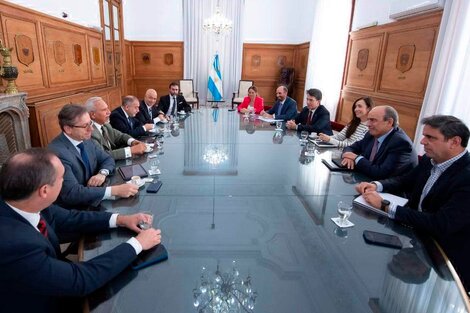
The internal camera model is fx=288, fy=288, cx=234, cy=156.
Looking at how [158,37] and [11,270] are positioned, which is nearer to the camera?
[11,270]

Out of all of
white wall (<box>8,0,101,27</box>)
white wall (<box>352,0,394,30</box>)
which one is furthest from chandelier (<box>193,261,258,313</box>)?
white wall (<box>352,0,394,30</box>)

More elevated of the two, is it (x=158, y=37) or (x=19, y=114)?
(x=158, y=37)

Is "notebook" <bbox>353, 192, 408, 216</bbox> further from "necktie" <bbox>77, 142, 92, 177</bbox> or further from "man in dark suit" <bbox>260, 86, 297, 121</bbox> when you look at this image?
"man in dark suit" <bbox>260, 86, 297, 121</bbox>

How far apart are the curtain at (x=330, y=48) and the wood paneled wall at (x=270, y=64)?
3.70 feet

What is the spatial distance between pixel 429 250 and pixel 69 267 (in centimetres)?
129

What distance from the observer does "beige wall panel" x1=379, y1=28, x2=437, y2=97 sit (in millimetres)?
3597

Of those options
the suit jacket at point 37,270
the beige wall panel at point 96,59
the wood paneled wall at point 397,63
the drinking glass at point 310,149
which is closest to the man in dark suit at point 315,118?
the drinking glass at point 310,149

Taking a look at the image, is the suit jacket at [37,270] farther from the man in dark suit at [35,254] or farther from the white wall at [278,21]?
the white wall at [278,21]

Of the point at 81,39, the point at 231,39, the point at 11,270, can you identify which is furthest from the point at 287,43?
the point at 11,270

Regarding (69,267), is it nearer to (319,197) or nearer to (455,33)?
(319,197)

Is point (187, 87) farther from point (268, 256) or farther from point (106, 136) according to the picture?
point (268, 256)

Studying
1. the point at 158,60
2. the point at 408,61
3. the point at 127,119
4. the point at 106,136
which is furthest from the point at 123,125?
the point at 158,60

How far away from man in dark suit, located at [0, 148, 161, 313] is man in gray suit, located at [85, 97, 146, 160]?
1220mm

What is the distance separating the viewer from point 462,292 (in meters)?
0.90
